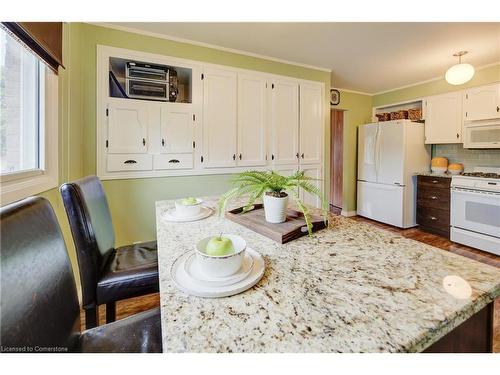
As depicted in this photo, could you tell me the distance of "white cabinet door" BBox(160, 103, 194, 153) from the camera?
247cm

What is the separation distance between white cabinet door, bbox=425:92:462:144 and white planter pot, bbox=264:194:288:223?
380cm

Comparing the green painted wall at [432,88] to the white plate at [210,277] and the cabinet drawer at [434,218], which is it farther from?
the white plate at [210,277]

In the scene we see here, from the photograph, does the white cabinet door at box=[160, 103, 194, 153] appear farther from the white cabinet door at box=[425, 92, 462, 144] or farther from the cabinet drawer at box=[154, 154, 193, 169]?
the white cabinet door at box=[425, 92, 462, 144]

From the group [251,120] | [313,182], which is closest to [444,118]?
[313,182]

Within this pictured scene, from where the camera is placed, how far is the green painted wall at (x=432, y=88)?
3207mm

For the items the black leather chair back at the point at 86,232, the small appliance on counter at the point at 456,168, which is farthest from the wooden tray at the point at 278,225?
the small appliance on counter at the point at 456,168

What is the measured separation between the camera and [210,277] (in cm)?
64

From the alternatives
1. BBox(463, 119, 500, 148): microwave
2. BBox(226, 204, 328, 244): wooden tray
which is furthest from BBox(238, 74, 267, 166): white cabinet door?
BBox(463, 119, 500, 148): microwave

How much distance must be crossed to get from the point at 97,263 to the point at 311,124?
300cm

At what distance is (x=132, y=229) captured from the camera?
95.3 inches

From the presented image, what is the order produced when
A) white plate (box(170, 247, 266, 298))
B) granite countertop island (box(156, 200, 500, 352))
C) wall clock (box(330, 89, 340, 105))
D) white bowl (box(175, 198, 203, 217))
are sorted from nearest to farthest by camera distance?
1. granite countertop island (box(156, 200, 500, 352))
2. white plate (box(170, 247, 266, 298))
3. white bowl (box(175, 198, 203, 217))
4. wall clock (box(330, 89, 340, 105))

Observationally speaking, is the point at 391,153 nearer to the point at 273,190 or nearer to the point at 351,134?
the point at 351,134
